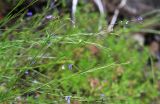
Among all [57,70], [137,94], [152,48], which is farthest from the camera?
[152,48]

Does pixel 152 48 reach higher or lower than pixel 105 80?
higher

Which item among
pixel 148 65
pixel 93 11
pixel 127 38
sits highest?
pixel 93 11

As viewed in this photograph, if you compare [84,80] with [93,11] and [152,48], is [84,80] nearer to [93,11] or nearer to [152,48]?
[93,11]

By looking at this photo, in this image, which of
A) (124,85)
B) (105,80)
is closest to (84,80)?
(105,80)

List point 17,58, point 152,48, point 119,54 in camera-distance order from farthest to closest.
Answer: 1. point 152,48
2. point 119,54
3. point 17,58

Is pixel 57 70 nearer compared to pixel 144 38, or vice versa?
pixel 57 70

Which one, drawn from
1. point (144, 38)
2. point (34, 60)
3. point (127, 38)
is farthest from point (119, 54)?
point (34, 60)
